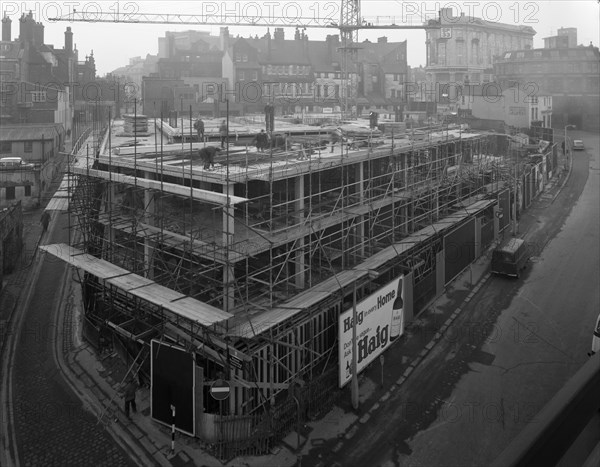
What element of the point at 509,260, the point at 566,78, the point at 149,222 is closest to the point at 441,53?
the point at 566,78

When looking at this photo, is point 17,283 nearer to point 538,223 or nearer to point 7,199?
point 7,199

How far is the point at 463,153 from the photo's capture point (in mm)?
25547

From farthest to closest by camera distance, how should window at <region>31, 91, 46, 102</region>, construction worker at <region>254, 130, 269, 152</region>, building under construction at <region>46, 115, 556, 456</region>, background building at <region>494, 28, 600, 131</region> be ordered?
background building at <region>494, 28, 600, 131</region>
window at <region>31, 91, 46, 102</region>
construction worker at <region>254, 130, 269, 152</region>
building under construction at <region>46, 115, 556, 456</region>

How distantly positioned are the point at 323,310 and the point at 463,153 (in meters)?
15.5

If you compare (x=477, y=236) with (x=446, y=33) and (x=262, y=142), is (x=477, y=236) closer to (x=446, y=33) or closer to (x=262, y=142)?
(x=262, y=142)

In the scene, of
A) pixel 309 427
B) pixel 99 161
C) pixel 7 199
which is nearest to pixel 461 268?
pixel 309 427

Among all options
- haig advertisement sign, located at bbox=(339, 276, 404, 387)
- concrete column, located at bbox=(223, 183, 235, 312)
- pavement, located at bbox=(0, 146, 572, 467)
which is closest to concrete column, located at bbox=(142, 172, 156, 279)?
pavement, located at bbox=(0, 146, 572, 467)

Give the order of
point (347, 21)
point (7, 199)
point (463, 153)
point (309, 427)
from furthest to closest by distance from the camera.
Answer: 1. point (347, 21)
2. point (7, 199)
3. point (463, 153)
4. point (309, 427)

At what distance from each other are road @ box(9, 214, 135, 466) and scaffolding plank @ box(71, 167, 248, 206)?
5.34m

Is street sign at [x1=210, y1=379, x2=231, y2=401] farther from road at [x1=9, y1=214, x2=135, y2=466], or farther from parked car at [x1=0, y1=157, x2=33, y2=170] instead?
parked car at [x1=0, y1=157, x2=33, y2=170]

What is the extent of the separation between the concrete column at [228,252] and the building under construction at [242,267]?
45 millimetres

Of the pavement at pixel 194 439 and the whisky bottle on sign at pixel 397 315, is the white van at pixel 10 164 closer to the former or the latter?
the pavement at pixel 194 439

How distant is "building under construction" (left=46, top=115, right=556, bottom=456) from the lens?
11.4 meters

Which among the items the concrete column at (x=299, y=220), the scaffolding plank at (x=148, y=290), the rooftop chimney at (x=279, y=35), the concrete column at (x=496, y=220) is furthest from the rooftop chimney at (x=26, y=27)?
the concrete column at (x=299, y=220)
